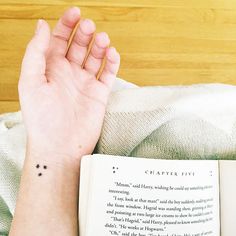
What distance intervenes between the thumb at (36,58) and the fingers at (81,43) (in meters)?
0.06

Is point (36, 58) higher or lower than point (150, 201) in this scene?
higher

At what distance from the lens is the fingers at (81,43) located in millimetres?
740

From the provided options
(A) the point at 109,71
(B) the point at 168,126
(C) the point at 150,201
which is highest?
(A) the point at 109,71

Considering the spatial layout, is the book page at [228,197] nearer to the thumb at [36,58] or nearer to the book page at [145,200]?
the book page at [145,200]

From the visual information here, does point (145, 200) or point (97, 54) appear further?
point (97, 54)

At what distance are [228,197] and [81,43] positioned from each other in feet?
1.20

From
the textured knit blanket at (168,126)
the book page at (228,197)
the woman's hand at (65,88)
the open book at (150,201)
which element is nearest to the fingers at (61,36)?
the woman's hand at (65,88)

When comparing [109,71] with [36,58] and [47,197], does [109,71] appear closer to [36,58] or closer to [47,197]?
[36,58]

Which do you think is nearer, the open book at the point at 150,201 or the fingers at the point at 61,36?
the open book at the point at 150,201

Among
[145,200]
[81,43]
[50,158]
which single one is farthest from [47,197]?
[81,43]

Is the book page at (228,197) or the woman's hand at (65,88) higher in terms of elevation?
the woman's hand at (65,88)

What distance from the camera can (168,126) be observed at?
701mm

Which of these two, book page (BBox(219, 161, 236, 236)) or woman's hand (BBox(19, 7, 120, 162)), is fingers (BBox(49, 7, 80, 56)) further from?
book page (BBox(219, 161, 236, 236))

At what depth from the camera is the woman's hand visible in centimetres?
71
